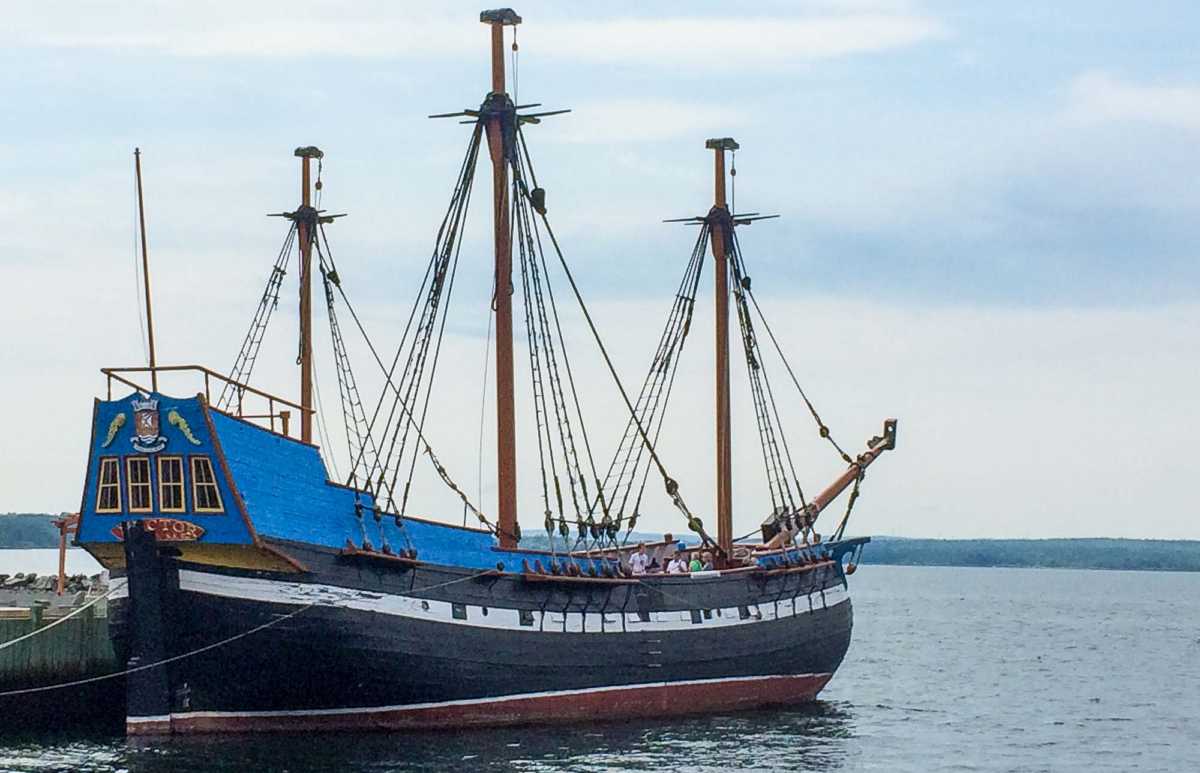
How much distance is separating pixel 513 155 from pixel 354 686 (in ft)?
42.9

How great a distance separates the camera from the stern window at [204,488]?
114ft

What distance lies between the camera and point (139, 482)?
1396 inches

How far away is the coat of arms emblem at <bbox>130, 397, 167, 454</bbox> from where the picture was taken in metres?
35.1

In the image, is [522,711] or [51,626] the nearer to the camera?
[522,711]

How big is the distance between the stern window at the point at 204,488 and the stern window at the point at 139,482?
1108 mm

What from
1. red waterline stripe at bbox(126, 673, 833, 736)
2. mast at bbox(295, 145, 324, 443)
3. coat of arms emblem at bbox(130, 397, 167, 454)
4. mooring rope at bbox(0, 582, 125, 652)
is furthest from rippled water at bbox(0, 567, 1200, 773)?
mast at bbox(295, 145, 324, 443)

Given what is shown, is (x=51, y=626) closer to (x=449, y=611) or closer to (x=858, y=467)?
(x=449, y=611)

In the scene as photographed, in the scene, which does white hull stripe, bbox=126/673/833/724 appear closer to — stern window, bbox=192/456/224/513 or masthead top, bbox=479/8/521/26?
stern window, bbox=192/456/224/513

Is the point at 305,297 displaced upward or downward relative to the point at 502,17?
downward

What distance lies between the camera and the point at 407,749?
35375 millimetres

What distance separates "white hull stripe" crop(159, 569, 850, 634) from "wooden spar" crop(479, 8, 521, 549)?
118 inches

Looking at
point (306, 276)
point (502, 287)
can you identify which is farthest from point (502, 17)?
point (306, 276)

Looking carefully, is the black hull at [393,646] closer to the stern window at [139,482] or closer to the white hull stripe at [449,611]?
the white hull stripe at [449,611]

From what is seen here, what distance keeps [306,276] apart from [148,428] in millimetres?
16570
